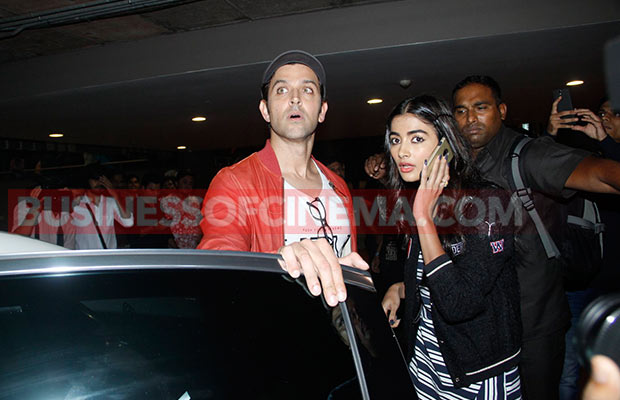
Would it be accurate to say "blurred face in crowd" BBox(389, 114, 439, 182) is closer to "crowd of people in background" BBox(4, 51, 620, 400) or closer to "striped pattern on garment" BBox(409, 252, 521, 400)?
"crowd of people in background" BBox(4, 51, 620, 400)

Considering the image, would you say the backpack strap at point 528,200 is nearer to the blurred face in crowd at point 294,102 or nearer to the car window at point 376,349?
the blurred face in crowd at point 294,102

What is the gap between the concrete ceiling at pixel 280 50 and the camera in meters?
3.90

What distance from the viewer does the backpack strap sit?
2.05m

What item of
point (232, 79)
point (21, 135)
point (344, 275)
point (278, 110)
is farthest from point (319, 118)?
point (21, 135)

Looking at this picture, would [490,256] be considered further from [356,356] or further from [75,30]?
[75,30]

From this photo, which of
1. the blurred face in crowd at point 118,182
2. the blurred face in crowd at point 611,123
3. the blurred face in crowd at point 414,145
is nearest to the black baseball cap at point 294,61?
the blurred face in crowd at point 414,145

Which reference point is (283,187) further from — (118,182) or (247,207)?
(118,182)

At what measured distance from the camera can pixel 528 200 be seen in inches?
82.1

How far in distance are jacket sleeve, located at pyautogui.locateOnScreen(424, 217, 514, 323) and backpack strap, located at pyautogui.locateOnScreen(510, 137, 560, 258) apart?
57 cm

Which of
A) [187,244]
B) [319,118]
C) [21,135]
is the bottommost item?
[187,244]

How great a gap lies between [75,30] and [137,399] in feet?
16.1

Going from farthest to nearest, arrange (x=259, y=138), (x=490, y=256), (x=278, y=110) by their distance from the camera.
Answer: (x=259, y=138), (x=278, y=110), (x=490, y=256)

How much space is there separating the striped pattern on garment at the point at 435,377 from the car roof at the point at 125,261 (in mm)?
799

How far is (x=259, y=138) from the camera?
427 inches
